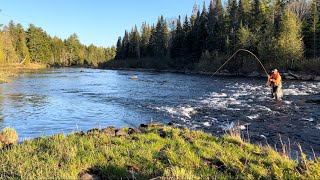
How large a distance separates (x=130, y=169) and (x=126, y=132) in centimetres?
453

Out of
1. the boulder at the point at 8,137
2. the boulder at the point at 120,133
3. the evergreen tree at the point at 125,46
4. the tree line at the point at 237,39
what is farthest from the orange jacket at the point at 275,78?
the evergreen tree at the point at 125,46

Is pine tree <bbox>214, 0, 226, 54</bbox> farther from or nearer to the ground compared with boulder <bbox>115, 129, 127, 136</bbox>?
farther from the ground

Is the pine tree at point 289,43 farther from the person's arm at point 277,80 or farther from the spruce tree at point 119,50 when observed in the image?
the spruce tree at point 119,50

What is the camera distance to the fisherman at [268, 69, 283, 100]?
24.2 meters

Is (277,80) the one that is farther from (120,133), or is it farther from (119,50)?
(119,50)

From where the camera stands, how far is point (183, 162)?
7.23m

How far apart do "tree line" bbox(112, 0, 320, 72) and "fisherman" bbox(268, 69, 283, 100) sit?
39435mm

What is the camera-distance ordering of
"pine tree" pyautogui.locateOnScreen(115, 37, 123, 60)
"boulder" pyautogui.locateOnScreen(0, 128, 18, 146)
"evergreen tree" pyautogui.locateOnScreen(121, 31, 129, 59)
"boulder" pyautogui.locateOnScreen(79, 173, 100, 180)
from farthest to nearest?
1. "pine tree" pyautogui.locateOnScreen(115, 37, 123, 60)
2. "evergreen tree" pyautogui.locateOnScreen(121, 31, 129, 59)
3. "boulder" pyautogui.locateOnScreen(0, 128, 18, 146)
4. "boulder" pyautogui.locateOnScreen(79, 173, 100, 180)

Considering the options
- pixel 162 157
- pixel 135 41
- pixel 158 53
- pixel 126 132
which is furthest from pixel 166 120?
pixel 135 41

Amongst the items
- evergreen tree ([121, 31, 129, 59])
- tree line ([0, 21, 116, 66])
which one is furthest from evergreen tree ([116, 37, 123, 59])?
tree line ([0, 21, 116, 66])

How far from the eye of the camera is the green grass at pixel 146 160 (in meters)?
6.36

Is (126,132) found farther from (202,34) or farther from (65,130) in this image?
(202,34)

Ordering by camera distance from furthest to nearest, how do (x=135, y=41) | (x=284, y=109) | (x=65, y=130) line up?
(x=135, y=41)
(x=284, y=109)
(x=65, y=130)

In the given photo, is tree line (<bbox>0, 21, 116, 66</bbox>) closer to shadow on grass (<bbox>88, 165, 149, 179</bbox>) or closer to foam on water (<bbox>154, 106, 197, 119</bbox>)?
foam on water (<bbox>154, 106, 197, 119</bbox>)
